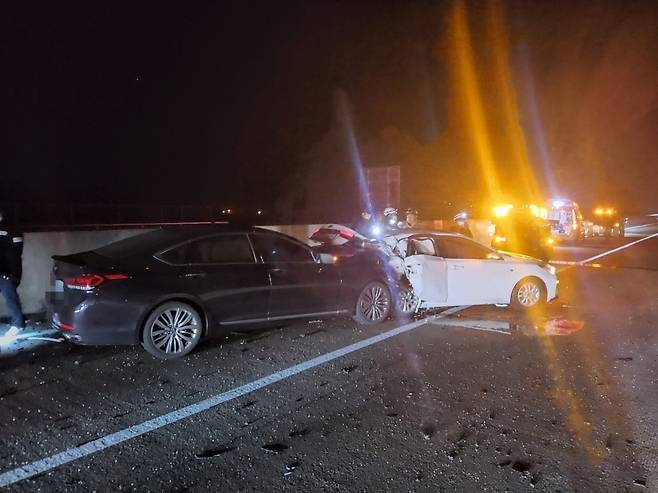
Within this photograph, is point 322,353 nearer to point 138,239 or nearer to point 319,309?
point 319,309

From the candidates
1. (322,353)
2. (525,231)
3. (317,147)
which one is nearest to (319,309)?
(322,353)

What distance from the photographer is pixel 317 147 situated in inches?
1703

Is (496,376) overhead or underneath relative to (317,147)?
underneath

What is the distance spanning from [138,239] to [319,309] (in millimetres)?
2348

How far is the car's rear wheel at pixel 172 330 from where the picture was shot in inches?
237

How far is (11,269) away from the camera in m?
7.03

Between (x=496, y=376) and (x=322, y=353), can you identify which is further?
(x=322, y=353)

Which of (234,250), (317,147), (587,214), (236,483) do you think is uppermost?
(317,147)

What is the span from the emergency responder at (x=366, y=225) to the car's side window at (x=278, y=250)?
198 inches

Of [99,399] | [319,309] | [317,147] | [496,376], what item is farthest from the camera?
[317,147]

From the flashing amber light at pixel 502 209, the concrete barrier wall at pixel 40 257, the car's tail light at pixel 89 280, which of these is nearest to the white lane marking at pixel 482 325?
the car's tail light at pixel 89 280

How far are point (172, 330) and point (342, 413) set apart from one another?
2389 millimetres

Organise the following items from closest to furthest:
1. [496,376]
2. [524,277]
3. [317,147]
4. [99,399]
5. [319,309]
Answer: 1. [99,399]
2. [496,376]
3. [319,309]
4. [524,277]
5. [317,147]

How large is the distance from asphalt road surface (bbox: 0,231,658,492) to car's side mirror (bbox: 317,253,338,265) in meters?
0.91
